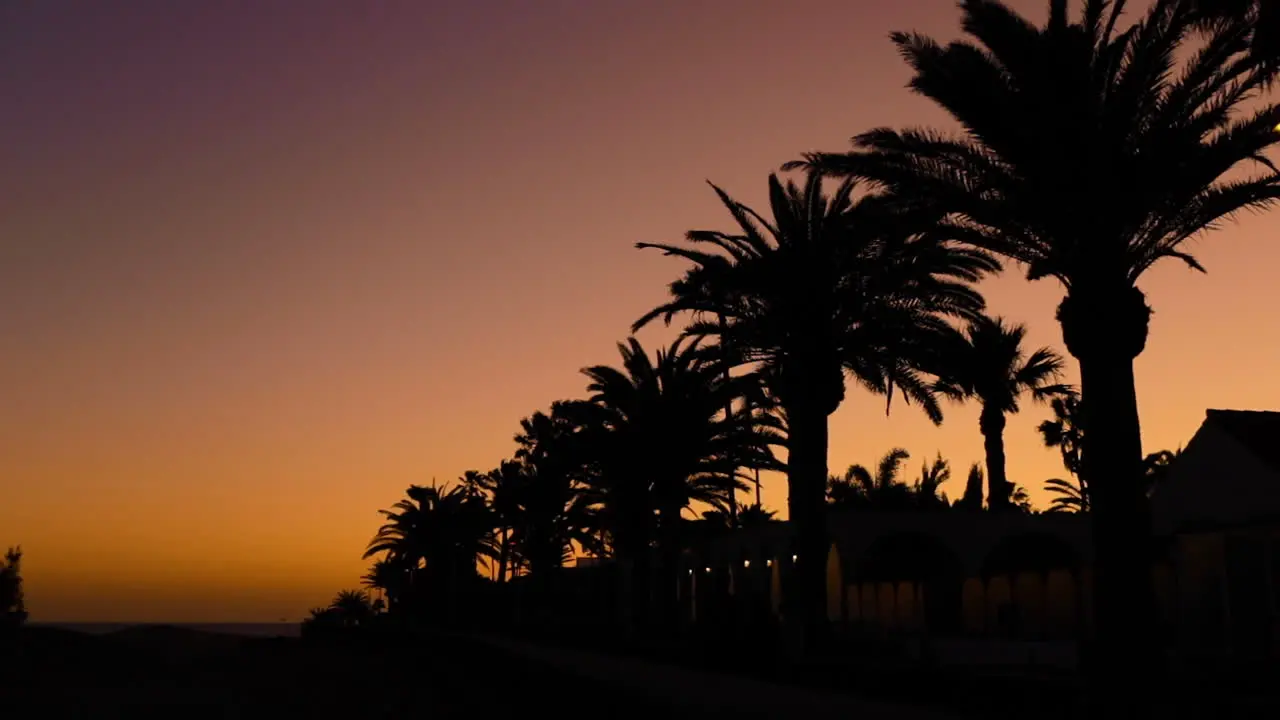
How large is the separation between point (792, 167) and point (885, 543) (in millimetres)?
16180

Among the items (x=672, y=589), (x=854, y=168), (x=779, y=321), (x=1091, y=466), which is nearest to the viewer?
(x=1091, y=466)

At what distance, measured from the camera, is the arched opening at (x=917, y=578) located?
3844cm

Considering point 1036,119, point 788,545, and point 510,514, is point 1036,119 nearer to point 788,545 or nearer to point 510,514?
point 788,545

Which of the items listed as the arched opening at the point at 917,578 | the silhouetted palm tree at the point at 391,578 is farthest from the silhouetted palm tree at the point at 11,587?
the arched opening at the point at 917,578

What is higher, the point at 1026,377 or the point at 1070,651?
the point at 1026,377

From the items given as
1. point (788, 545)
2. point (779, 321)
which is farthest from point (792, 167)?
point (788, 545)

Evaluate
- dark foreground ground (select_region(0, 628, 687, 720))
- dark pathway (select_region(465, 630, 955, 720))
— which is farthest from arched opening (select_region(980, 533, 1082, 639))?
dark foreground ground (select_region(0, 628, 687, 720))

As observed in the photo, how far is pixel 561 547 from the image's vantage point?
2677 inches

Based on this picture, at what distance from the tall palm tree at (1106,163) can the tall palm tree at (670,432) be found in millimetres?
19622

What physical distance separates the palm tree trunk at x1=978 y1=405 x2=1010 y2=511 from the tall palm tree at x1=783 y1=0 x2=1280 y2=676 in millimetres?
24314

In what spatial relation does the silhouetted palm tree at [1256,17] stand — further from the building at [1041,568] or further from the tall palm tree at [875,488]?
the tall palm tree at [875,488]

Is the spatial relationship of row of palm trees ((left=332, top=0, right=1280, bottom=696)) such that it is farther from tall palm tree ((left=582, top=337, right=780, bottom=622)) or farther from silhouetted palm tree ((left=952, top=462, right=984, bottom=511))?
silhouetted palm tree ((left=952, top=462, right=984, bottom=511))

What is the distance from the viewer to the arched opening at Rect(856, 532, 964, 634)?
38438mm

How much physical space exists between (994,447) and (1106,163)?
86.3 feet
